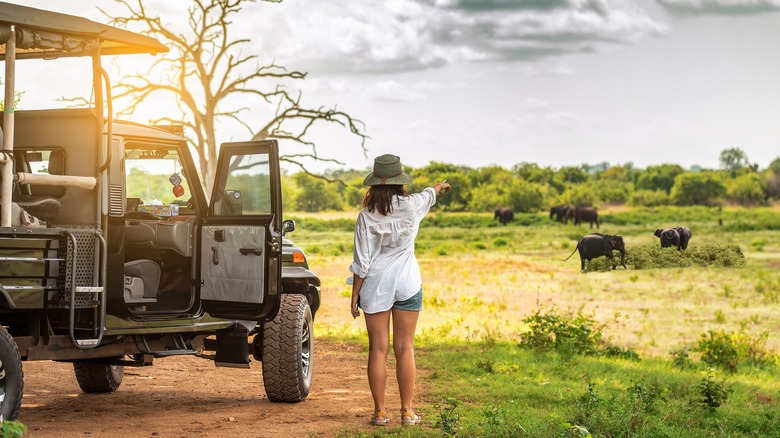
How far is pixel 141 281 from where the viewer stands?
901 cm

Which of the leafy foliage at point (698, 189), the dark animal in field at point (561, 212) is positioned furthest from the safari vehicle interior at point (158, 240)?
the dark animal in field at point (561, 212)

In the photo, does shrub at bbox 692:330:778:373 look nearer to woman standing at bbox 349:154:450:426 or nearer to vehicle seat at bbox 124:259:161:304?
woman standing at bbox 349:154:450:426

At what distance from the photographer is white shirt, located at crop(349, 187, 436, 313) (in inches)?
309

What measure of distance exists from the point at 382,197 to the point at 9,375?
110 inches

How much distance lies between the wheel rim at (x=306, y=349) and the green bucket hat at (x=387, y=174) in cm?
243

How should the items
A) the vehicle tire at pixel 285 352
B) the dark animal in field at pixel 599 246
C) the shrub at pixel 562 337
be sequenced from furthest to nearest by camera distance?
the shrub at pixel 562 337 < the dark animal in field at pixel 599 246 < the vehicle tire at pixel 285 352

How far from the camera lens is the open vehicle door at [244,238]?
873cm

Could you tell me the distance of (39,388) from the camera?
10.9 metres

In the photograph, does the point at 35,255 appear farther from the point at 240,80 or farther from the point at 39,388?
the point at 240,80

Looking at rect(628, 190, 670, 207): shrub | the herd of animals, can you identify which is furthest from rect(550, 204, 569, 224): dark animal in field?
the herd of animals

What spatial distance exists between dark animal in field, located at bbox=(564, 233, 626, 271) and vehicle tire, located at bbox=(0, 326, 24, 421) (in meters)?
8.44

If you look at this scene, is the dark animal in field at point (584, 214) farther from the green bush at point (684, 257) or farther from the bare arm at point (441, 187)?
the bare arm at point (441, 187)

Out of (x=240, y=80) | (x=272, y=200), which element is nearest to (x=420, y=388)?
(x=272, y=200)

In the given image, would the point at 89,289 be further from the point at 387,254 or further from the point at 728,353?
the point at 728,353
